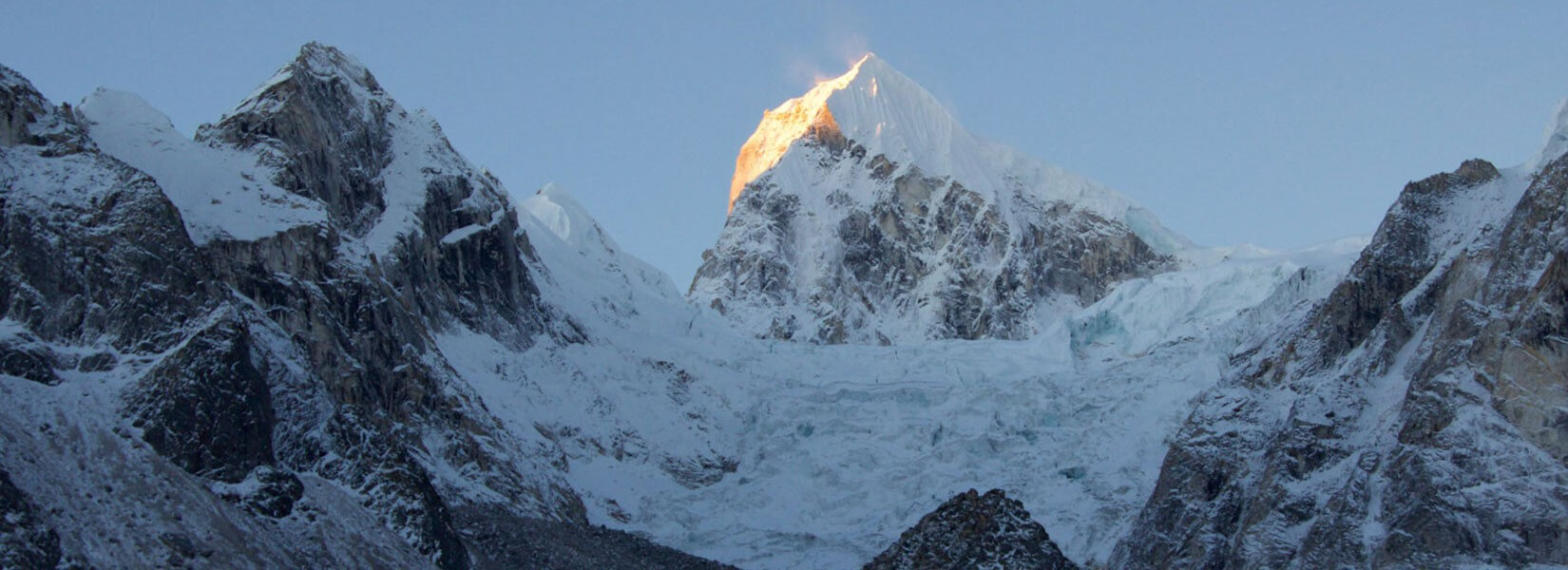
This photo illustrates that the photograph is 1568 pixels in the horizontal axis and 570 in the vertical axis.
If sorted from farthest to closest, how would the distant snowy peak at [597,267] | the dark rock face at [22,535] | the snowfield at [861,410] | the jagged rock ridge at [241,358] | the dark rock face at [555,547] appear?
the distant snowy peak at [597,267] < the snowfield at [861,410] < the dark rock face at [555,547] < the jagged rock ridge at [241,358] < the dark rock face at [22,535]

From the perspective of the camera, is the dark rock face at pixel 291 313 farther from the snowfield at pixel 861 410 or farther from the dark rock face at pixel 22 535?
the snowfield at pixel 861 410

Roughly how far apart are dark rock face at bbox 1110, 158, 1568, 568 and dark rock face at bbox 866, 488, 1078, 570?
24.6 metres

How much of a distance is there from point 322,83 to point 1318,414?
72791mm

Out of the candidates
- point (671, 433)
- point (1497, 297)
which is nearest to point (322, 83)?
point (671, 433)

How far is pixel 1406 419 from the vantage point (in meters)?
104

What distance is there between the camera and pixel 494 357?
149 meters

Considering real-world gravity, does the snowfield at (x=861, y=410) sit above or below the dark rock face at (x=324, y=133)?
below

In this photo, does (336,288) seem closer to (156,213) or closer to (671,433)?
(156,213)

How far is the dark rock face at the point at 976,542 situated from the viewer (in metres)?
80.9

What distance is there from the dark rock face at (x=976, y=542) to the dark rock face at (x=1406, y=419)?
80.8 ft

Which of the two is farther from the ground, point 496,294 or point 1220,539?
point 496,294

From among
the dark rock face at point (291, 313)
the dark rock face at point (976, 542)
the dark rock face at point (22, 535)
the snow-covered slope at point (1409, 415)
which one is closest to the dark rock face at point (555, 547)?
the dark rock face at point (291, 313)

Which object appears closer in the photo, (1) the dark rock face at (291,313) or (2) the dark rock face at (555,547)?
(1) the dark rock face at (291,313)

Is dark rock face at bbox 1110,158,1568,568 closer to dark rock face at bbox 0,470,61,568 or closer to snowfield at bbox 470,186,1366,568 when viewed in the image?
snowfield at bbox 470,186,1366,568
